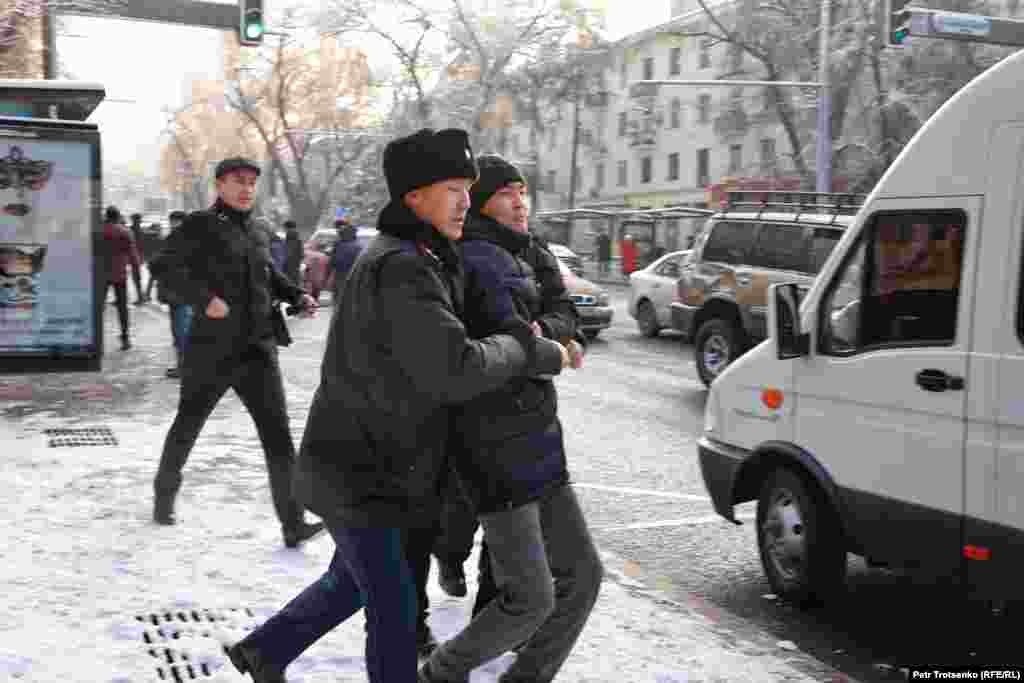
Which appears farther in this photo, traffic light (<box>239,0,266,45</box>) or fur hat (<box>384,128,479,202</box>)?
traffic light (<box>239,0,266,45</box>)

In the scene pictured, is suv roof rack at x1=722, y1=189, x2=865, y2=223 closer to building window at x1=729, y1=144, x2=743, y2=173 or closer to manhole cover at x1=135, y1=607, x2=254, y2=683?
manhole cover at x1=135, y1=607, x2=254, y2=683

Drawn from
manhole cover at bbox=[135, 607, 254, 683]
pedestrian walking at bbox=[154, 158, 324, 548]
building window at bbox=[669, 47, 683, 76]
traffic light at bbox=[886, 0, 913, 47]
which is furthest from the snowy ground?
building window at bbox=[669, 47, 683, 76]

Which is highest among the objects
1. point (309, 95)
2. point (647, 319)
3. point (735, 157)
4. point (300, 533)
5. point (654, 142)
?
point (309, 95)

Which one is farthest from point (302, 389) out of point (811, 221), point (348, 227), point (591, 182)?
point (591, 182)

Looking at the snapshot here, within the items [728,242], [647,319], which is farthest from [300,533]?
[647,319]

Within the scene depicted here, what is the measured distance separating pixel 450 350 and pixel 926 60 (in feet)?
85.8

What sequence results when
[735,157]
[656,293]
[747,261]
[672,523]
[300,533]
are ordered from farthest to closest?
[735,157]
[656,293]
[747,261]
[672,523]
[300,533]

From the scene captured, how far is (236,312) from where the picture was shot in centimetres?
526

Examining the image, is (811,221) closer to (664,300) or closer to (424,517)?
(664,300)

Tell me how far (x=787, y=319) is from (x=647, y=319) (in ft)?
44.9

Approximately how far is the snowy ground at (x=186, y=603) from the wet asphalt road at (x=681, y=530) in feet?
1.04

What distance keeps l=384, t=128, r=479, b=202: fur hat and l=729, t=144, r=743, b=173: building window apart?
51149 mm

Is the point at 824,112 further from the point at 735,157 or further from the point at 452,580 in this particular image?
the point at 735,157

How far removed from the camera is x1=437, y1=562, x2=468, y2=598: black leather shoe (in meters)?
4.78
